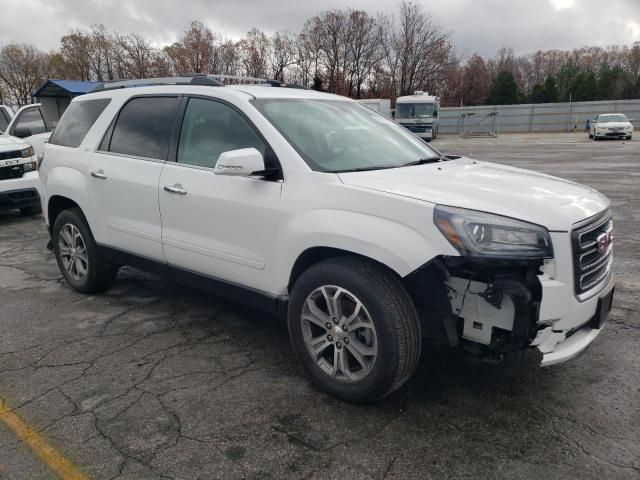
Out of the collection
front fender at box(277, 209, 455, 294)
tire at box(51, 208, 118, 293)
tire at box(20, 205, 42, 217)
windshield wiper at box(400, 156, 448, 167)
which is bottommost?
tire at box(20, 205, 42, 217)

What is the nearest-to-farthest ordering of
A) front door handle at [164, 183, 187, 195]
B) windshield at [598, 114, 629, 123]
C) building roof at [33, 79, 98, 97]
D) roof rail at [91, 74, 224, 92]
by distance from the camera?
front door handle at [164, 183, 187, 195] < roof rail at [91, 74, 224, 92] < building roof at [33, 79, 98, 97] < windshield at [598, 114, 629, 123]

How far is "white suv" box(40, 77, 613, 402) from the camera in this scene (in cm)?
251

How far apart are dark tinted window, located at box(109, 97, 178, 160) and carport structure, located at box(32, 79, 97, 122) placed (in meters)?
19.6

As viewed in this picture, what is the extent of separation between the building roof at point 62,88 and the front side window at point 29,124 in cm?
1023

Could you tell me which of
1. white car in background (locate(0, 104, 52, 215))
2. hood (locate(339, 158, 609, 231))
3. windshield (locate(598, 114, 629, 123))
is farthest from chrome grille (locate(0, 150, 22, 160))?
windshield (locate(598, 114, 629, 123))

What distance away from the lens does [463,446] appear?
255 cm

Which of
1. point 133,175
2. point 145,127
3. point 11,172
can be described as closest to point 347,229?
point 133,175

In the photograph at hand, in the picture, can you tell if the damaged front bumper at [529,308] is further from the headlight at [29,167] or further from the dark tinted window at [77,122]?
the headlight at [29,167]

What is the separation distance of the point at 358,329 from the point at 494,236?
2.88 feet

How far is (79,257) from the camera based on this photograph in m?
4.72

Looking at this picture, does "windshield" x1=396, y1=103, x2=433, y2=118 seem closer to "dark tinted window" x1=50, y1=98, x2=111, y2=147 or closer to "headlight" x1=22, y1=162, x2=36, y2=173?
"headlight" x1=22, y1=162, x2=36, y2=173

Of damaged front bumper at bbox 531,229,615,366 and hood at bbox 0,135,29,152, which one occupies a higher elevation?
hood at bbox 0,135,29,152

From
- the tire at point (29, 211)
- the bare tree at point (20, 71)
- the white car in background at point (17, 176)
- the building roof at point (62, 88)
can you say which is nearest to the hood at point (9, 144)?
the white car in background at point (17, 176)

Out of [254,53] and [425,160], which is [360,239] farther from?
[254,53]
